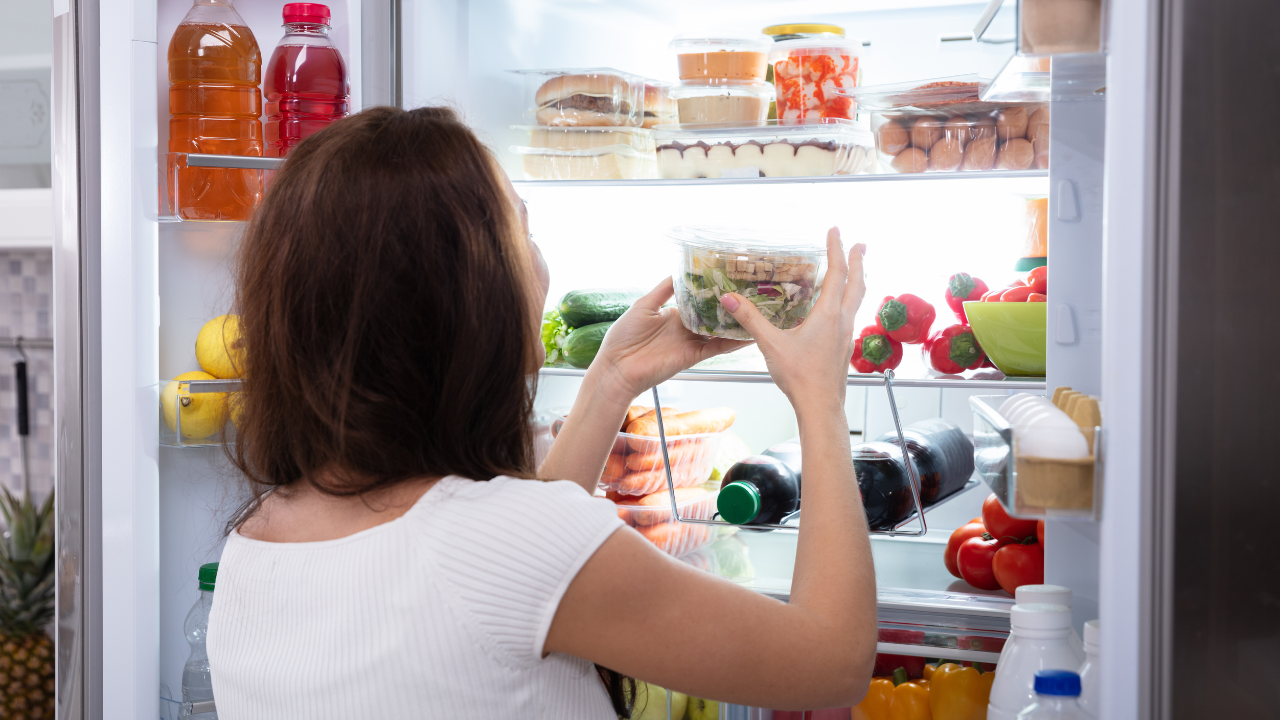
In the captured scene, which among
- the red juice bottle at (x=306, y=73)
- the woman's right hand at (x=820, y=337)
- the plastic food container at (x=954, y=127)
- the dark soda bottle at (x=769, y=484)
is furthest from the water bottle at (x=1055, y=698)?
the red juice bottle at (x=306, y=73)

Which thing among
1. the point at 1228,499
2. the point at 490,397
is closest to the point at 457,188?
the point at 490,397

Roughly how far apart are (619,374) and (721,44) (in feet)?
2.52

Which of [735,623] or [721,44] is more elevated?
[721,44]

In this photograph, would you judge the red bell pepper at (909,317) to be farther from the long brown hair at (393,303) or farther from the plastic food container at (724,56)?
the long brown hair at (393,303)

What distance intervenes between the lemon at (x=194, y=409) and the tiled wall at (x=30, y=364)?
Answer: 20.8 inches

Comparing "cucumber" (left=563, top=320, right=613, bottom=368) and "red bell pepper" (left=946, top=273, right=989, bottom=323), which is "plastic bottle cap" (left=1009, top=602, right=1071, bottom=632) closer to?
"red bell pepper" (left=946, top=273, right=989, bottom=323)

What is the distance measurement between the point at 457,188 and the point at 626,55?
1.30 metres

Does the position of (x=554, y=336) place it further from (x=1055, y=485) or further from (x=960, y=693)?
(x=1055, y=485)

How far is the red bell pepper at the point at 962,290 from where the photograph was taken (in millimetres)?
1706

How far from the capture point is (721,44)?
1.74 metres

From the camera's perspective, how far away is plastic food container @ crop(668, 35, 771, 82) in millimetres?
1745

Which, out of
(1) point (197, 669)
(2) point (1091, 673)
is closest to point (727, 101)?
(2) point (1091, 673)

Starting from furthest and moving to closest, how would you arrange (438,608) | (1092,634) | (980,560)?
(980,560) < (1092,634) < (438,608)

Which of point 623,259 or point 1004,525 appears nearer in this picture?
point 1004,525
